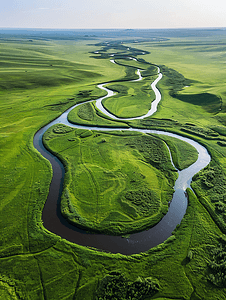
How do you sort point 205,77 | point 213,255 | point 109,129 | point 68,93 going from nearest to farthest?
point 213,255, point 109,129, point 68,93, point 205,77

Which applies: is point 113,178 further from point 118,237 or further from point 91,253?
point 91,253

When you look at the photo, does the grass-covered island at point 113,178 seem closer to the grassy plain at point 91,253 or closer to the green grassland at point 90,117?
the grassy plain at point 91,253

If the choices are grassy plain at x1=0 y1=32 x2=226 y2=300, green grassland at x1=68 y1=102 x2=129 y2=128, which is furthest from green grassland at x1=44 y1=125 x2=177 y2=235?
green grassland at x1=68 y1=102 x2=129 y2=128

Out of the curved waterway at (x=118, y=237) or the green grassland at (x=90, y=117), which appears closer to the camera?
the curved waterway at (x=118, y=237)

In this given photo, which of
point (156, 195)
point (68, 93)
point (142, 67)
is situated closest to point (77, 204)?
point (156, 195)

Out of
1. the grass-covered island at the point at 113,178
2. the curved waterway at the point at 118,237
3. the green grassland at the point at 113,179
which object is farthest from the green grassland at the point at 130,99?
the curved waterway at the point at 118,237

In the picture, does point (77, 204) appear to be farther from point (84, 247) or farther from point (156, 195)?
point (156, 195)

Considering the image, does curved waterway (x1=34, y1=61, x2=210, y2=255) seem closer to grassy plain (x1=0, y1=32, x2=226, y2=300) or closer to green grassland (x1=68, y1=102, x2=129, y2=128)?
grassy plain (x1=0, y1=32, x2=226, y2=300)

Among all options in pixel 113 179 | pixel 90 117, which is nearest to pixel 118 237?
pixel 113 179
